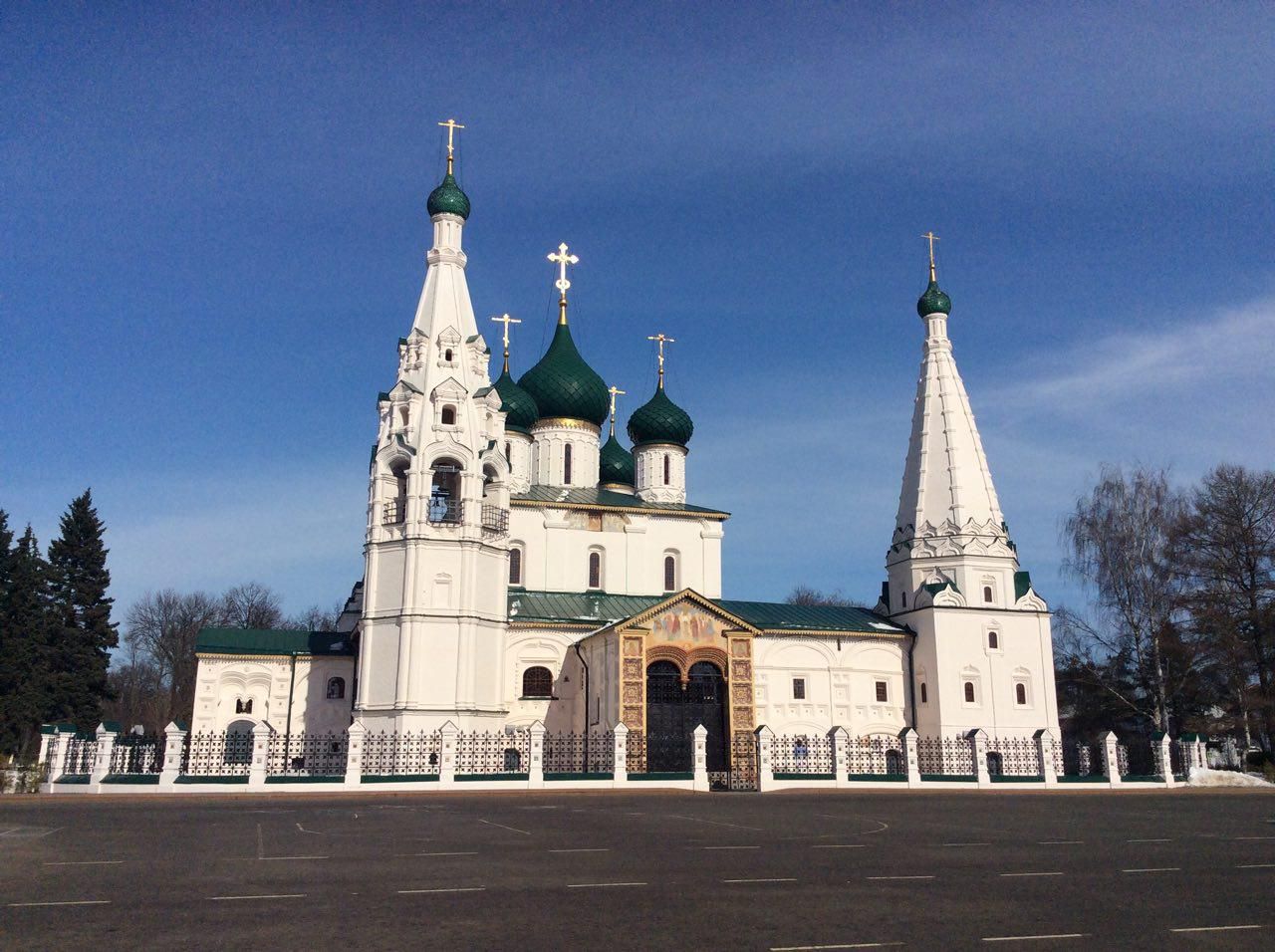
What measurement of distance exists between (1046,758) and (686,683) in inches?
375

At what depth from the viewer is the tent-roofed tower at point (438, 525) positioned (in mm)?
27484

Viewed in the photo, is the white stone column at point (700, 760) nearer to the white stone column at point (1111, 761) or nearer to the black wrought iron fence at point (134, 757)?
the white stone column at point (1111, 761)

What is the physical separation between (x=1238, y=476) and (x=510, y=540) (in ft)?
75.7

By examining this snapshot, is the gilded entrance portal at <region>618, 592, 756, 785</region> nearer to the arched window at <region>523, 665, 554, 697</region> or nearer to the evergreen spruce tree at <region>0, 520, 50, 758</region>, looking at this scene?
the arched window at <region>523, 665, 554, 697</region>

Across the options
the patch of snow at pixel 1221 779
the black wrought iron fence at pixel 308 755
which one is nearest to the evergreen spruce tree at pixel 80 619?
the black wrought iron fence at pixel 308 755

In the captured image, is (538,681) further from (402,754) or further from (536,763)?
(536,763)

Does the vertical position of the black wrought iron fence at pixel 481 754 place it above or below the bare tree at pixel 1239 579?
below

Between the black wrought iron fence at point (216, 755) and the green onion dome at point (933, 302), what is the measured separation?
85.5 ft

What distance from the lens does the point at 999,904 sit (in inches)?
300

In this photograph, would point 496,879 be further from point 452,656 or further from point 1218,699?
point 1218,699

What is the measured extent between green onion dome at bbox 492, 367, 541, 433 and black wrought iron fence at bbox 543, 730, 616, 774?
12941mm

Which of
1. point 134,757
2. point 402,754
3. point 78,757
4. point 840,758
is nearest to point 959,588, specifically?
point 840,758

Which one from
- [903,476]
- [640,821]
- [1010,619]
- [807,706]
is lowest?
[640,821]

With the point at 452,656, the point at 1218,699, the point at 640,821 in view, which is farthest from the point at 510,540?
the point at 1218,699
